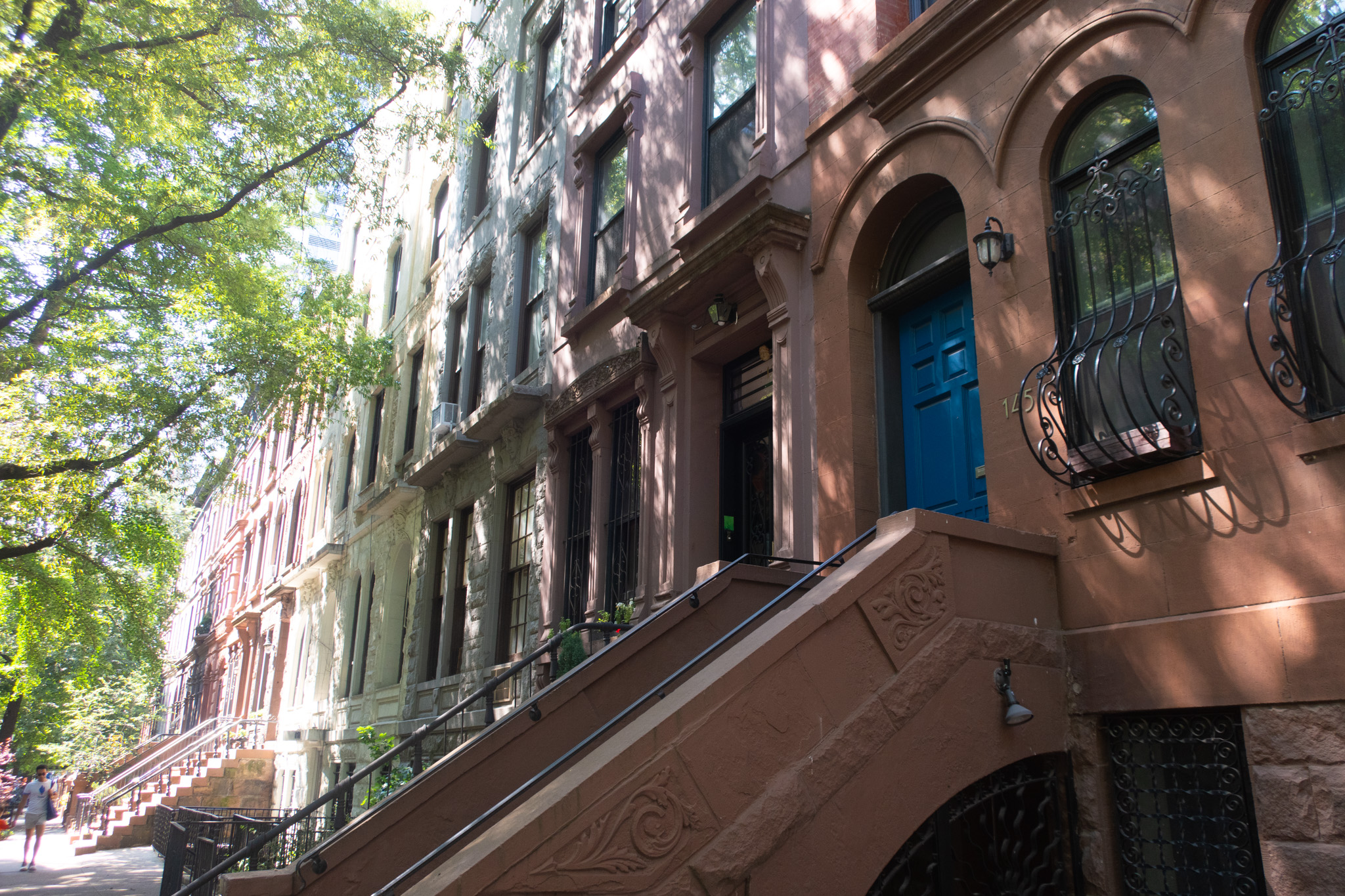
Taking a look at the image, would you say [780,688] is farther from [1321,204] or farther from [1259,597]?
[1321,204]

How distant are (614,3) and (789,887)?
13.2 metres

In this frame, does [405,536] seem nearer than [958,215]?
No

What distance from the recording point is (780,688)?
4.52 metres

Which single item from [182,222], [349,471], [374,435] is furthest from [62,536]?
[349,471]

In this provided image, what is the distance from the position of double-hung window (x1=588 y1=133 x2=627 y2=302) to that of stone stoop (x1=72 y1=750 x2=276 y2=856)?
1772 centimetres

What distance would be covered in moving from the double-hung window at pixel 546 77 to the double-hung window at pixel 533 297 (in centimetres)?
179

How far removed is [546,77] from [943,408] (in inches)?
457

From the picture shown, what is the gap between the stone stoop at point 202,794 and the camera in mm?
23031

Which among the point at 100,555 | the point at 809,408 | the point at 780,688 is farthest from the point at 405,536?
the point at 780,688

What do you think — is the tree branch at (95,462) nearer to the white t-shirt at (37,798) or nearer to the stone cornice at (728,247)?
the white t-shirt at (37,798)

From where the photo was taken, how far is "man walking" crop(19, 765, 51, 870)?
60.1ft

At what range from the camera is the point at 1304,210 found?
4.98m

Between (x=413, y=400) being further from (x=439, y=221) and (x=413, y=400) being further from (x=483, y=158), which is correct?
(x=483, y=158)

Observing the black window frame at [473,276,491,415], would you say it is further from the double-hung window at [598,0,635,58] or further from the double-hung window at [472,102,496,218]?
the double-hung window at [598,0,635,58]
